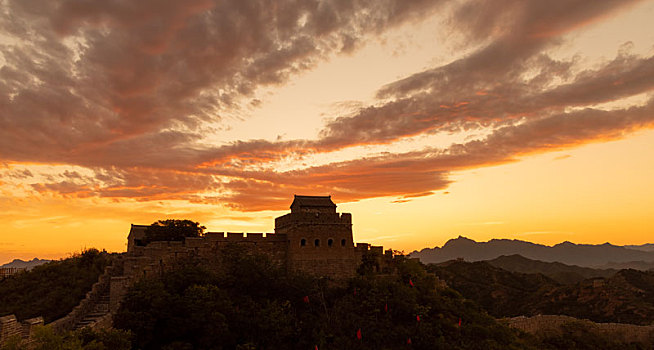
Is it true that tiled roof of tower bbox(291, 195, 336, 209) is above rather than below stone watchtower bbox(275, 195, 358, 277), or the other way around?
above

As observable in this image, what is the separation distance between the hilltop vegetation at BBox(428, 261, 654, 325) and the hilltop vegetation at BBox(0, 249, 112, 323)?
63.6m

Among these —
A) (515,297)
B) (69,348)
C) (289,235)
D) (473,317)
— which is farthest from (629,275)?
(69,348)

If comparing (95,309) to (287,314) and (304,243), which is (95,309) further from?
(304,243)

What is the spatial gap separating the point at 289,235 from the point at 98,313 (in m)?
15.5

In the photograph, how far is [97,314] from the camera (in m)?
26.9

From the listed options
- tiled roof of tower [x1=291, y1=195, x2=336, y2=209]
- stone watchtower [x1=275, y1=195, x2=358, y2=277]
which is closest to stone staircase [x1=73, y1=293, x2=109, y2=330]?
stone watchtower [x1=275, y1=195, x2=358, y2=277]

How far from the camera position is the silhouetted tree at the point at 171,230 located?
37.3 m

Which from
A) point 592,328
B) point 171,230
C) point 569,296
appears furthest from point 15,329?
point 569,296

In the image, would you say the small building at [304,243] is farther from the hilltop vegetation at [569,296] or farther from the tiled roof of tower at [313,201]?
the hilltop vegetation at [569,296]

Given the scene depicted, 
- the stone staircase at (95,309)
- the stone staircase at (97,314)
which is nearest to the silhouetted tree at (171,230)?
the stone staircase at (95,309)

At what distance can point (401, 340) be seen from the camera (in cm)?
3153

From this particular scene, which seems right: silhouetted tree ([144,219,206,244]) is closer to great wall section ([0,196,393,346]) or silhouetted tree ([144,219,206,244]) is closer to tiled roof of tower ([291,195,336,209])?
great wall section ([0,196,393,346])

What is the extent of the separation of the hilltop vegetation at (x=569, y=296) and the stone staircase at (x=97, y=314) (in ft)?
215

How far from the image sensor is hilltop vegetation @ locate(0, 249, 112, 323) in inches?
1081
